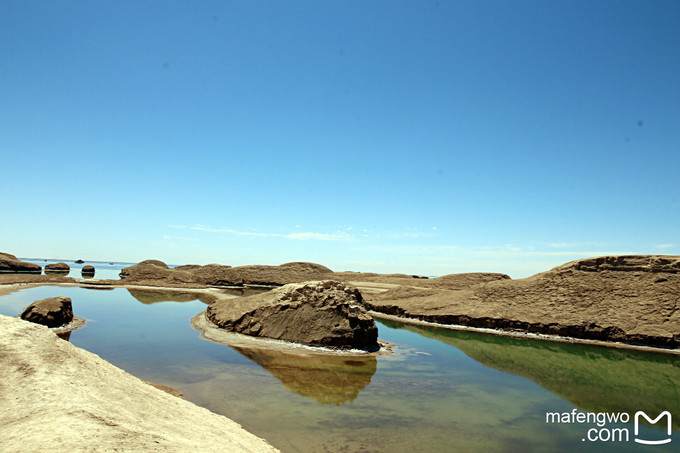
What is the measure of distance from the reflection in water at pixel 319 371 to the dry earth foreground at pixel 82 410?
149 inches

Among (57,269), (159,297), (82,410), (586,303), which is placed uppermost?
(586,303)

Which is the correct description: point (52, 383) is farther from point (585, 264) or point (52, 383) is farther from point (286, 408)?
point (585, 264)

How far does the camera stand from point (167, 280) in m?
51.5

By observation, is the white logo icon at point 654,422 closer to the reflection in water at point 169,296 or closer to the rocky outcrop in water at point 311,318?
the rocky outcrop in water at point 311,318

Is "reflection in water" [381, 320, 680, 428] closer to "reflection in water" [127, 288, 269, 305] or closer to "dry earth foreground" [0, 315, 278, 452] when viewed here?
"dry earth foreground" [0, 315, 278, 452]

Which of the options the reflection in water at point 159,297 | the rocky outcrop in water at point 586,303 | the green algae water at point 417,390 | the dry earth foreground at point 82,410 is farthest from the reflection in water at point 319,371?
the reflection in water at point 159,297

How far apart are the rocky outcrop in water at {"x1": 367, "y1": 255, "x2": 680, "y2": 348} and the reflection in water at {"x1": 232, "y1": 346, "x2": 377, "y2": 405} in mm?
14337

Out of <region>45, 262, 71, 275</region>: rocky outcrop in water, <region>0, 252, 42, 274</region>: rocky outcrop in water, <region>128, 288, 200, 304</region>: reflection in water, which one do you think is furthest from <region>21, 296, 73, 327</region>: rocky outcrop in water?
<region>45, 262, 71, 275</region>: rocky outcrop in water

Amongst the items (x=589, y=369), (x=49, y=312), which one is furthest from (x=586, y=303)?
(x=49, y=312)

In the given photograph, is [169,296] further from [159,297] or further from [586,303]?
[586,303]

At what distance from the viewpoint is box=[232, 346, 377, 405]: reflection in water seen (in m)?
10.3

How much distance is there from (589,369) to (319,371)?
11917 mm

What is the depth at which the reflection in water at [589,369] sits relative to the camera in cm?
Result: 1100

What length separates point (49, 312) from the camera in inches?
659
